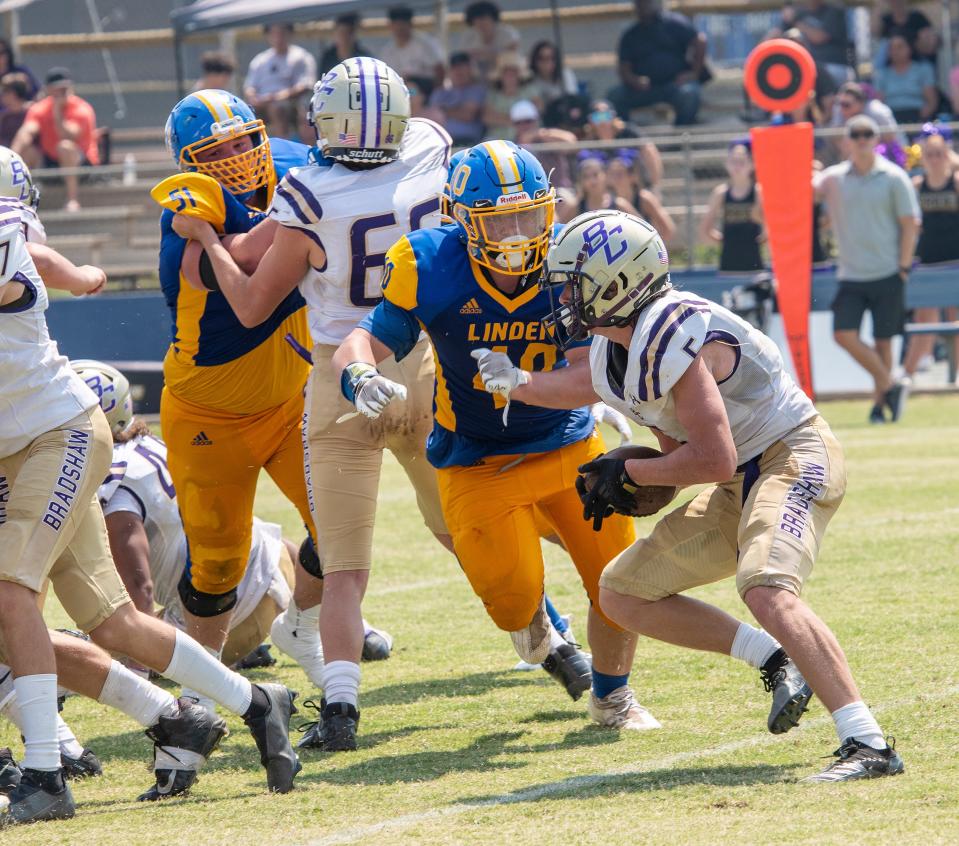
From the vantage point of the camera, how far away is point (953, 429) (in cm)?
1219

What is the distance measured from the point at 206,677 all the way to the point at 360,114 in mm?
1937

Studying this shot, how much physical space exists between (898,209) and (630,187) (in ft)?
8.63

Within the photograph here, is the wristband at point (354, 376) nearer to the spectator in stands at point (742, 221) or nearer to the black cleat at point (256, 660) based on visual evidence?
the black cleat at point (256, 660)

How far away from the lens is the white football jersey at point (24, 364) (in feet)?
14.3

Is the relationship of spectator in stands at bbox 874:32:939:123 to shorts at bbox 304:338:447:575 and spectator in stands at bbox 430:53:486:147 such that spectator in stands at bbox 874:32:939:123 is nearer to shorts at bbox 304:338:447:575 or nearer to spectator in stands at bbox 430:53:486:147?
spectator in stands at bbox 430:53:486:147

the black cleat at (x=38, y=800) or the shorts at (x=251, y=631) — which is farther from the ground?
the black cleat at (x=38, y=800)

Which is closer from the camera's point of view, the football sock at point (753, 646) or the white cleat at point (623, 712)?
the football sock at point (753, 646)

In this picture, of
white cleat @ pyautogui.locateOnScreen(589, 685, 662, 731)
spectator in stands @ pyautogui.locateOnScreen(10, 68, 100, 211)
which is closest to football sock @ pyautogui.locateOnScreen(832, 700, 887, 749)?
white cleat @ pyautogui.locateOnScreen(589, 685, 662, 731)

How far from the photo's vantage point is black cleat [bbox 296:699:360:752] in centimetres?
497

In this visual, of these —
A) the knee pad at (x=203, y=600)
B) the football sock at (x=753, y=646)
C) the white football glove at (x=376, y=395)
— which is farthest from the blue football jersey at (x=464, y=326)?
the knee pad at (x=203, y=600)

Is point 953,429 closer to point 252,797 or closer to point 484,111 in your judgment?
point 484,111

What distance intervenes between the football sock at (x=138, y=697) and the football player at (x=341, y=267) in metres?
0.69

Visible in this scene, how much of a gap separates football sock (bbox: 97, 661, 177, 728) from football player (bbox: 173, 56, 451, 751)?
69 cm

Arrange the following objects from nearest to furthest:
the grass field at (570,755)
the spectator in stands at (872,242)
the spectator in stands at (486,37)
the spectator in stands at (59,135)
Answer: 1. the grass field at (570,755)
2. the spectator in stands at (872,242)
3. the spectator in stands at (59,135)
4. the spectator in stands at (486,37)
